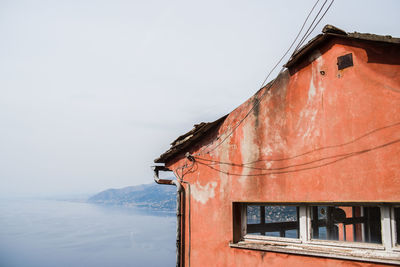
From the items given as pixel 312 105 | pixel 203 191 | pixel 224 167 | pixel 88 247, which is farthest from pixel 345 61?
pixel 88 247

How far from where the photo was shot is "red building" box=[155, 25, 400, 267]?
181 inches

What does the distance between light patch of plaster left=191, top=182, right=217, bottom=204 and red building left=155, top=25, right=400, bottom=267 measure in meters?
0.02

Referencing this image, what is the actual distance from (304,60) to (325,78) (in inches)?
23.3

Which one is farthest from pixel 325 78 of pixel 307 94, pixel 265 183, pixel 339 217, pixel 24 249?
pixel 24 249

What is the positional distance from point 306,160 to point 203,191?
109 inches

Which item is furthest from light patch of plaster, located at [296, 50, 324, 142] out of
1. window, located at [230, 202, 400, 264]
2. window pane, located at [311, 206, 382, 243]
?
window pane, located at [311, 206, 382, 243]

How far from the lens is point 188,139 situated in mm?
7602

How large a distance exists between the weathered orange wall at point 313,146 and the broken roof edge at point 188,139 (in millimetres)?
291

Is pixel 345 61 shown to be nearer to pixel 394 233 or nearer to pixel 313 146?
pixel 313 146

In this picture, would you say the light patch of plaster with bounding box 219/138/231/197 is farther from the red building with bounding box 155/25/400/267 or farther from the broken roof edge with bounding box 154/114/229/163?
the broken roof edge with bounding box 154/114/229/163

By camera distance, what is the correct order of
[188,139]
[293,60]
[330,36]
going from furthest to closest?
[188,139]
[293,60]
[330,36]

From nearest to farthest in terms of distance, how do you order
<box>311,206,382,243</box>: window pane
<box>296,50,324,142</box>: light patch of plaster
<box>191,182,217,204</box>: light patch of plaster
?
<box>296,50,324,142</box>: light patch of plaster < <box>191,182,217,204</box>: light patch of plaster < <box>311,206,382,243</box>: window pane

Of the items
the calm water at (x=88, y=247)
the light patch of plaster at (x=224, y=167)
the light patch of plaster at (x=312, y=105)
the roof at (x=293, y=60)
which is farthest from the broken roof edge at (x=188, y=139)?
the calm water at (x=88, y=247)

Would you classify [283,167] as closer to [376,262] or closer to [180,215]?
[376,262]
